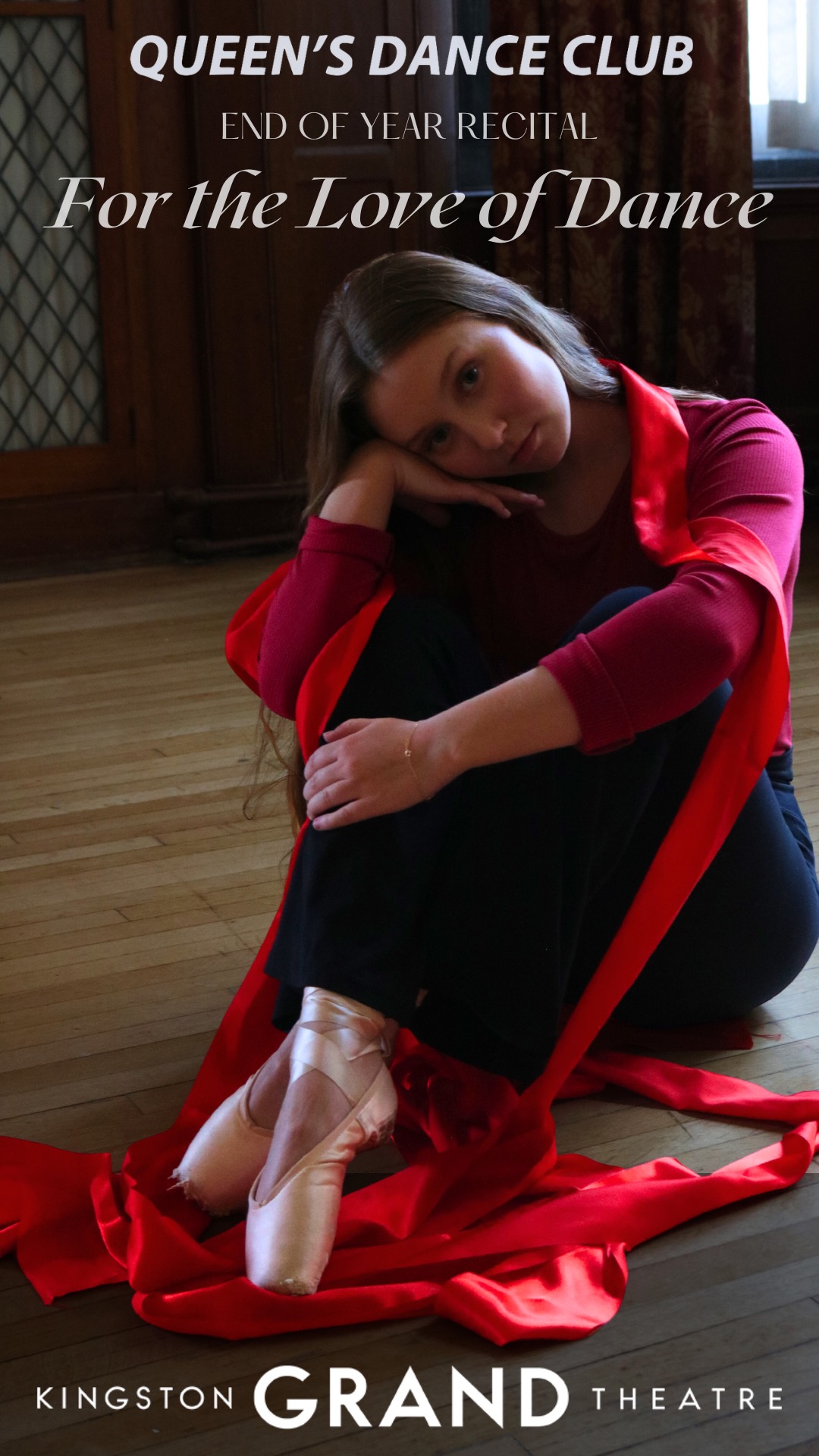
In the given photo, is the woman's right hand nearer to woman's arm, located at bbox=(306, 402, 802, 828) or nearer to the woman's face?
the woman's face

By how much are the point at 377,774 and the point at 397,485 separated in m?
0.32

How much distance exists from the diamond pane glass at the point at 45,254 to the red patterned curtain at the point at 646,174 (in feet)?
3.23

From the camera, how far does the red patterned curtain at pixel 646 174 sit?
344 centimetres

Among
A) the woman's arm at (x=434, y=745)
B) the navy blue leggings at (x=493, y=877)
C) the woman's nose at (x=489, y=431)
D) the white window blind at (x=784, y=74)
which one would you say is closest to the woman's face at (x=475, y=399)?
the woman's nose at (x=489, y=431)

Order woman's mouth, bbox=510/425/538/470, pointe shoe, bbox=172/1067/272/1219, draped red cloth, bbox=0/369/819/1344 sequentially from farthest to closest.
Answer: woman's mouth, bbox=510/425/538/470 → pointe shoe, bbox=172/1067/272/1219 → draped red cloth, bbox=0/369/819/1344

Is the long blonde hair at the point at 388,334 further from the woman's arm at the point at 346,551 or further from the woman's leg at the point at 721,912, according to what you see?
the woman's leg at the point at 721,912

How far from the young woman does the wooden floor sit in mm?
96

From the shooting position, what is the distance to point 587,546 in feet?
4.42

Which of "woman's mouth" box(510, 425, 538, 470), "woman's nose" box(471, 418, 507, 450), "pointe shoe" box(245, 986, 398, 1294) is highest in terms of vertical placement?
"woman's nose" box(471, 418, 507, 450)

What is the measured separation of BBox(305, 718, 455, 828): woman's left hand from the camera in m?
1.08

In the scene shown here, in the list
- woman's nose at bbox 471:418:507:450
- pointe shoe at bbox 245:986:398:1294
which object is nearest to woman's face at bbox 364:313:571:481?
woman's nose at bbox 471:418:507:450

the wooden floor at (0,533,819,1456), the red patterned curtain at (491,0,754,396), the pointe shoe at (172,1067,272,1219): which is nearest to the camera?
the wooden floor at (0,533,819,1456)

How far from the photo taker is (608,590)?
1347 mm

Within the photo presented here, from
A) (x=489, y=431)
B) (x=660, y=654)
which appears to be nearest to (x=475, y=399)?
(x=489, y=431)
